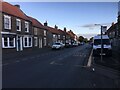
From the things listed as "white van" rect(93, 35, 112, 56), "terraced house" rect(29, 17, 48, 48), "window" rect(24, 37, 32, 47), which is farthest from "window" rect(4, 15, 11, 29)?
"white van" rect(93, 35, 112, 56)

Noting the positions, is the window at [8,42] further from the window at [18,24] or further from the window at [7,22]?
the window at [18,24]

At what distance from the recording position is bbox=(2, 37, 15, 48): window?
104 feet

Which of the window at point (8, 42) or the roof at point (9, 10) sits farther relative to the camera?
the roof at point (9, 10)

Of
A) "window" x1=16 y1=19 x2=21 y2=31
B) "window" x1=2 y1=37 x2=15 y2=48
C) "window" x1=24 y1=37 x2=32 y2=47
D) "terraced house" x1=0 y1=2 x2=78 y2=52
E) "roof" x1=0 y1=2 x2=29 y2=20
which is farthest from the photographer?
"window" x1=24 y1=37 x2=32 y2=47

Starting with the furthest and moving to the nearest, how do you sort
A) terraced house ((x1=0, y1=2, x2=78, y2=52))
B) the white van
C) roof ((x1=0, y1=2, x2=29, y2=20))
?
roof ((x1=0, y1=2, x2=29, y2=20))
terraced house ((x1=0, y1=2, x2=78, y2=52))
the white van

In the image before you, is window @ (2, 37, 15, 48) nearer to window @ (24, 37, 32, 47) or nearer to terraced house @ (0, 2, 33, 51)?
terraced house @ (0, 2, 33, 51)

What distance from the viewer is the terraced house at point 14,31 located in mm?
32562

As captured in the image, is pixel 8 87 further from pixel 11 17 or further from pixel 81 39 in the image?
pixel 81 39

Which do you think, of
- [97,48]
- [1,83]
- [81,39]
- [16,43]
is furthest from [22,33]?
[81,39]

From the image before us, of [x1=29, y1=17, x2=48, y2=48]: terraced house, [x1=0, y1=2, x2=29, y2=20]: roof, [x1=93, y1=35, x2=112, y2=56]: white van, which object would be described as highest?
[x1=0, y1=2, x2=29, y2=20]: roof

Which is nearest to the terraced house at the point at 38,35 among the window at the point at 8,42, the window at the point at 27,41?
the window at the point at 27,41

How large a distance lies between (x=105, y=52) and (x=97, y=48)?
1.10 meters

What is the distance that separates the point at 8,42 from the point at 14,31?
11.0 feet

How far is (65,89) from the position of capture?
782 cm
